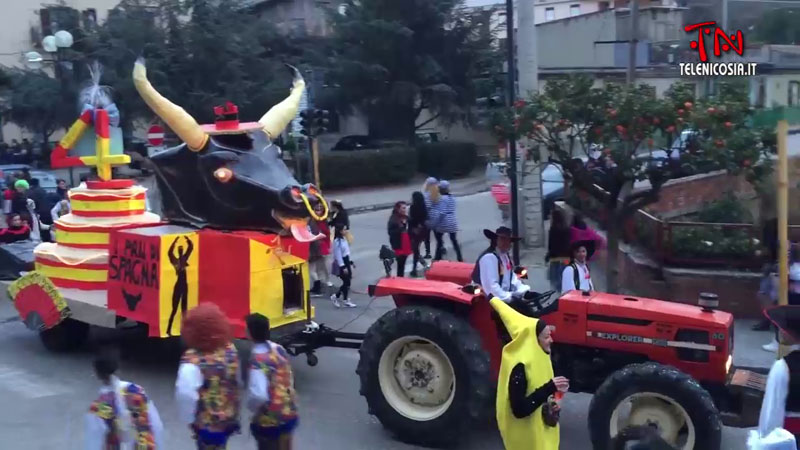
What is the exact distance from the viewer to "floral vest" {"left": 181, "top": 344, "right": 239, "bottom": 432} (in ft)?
19.6

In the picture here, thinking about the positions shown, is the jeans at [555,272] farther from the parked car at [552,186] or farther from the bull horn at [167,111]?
the parked car at [552,186]

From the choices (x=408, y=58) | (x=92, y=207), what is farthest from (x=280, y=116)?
(x=408, y=58)

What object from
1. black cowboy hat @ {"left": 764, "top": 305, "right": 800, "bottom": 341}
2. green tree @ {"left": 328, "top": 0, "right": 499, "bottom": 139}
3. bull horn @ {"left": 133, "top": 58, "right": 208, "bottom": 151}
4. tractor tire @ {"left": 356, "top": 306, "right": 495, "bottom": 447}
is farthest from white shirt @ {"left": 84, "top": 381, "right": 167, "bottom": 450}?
green tree @ {"left": 328, "top": 0, "right": 499, "bottom": 139}

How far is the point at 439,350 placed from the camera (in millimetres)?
8008

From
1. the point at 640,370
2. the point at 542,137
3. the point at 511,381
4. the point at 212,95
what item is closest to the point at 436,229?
the point at 542,137

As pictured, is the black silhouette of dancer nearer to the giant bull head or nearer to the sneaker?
the giant bull head

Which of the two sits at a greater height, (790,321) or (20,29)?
(20,29)

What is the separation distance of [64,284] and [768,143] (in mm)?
8074

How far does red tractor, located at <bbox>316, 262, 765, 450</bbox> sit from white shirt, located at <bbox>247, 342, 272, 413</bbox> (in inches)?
80.5

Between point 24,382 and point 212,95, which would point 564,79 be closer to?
point 24,382

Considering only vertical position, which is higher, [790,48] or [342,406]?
[790,48]

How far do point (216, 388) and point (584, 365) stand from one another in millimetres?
3225

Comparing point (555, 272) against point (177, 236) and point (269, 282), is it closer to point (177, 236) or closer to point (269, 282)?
point (269, 282)

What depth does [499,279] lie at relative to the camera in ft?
28.1
